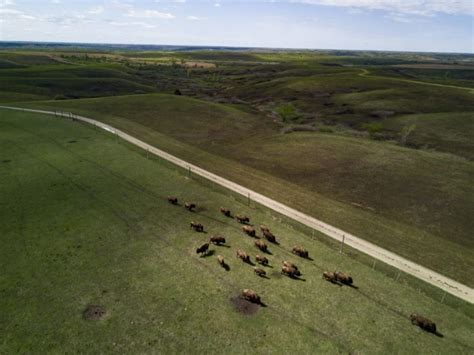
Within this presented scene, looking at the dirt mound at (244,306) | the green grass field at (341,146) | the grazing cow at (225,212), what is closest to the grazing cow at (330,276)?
the dirt mound at (244,306)

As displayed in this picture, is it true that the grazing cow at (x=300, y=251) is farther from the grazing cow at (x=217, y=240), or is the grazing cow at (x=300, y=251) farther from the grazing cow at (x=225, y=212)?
the grazing cow at (x=225, y=212)

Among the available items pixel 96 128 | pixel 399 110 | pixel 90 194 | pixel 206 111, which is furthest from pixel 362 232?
pixel 399 110

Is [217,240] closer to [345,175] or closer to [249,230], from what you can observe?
[249,230]

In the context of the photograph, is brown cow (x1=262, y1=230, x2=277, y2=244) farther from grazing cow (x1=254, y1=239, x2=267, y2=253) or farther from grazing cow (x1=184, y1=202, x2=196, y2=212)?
grazing cow (x1=184, y1=202, x2=196, y2=212)

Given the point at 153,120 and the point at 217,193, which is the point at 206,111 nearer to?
the point at 153,120

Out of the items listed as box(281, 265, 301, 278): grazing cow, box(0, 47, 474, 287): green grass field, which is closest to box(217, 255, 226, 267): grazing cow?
box(281, 265, 301, 278): grazing cow

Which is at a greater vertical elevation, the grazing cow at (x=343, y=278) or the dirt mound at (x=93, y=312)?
the dirt mound at (x=93, y=312)
